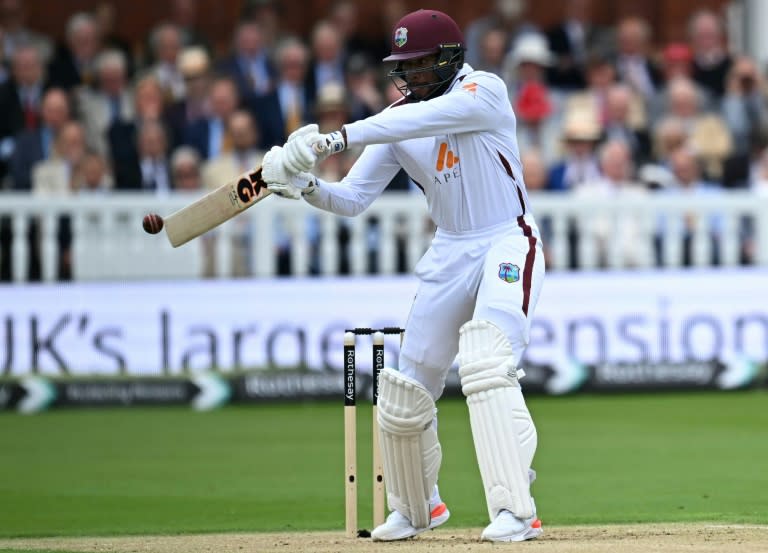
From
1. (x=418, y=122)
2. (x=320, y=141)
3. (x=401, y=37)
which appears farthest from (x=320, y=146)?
(x=401, y=37)

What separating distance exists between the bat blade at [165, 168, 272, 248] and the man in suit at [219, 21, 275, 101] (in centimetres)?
886

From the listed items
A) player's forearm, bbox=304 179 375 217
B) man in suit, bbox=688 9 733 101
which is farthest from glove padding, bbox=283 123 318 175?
man in suit, bbox=688 9 733 101

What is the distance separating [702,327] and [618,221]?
1.21 meters

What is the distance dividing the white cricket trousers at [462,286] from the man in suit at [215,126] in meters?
8.08

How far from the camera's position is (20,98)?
15.7 meters

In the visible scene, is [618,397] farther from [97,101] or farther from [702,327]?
[97,101]

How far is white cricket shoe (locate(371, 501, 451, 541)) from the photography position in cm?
757

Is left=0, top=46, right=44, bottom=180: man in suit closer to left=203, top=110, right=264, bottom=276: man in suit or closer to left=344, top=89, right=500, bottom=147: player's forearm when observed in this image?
left=203, top=110, right=264, bottom=276: man in suit

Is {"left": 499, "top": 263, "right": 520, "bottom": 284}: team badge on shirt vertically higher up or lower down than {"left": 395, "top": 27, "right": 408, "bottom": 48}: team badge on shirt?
lower down

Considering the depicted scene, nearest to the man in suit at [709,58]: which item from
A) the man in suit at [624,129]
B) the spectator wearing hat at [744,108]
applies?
the spectator wearing hat at [744,108]

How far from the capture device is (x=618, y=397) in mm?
15031

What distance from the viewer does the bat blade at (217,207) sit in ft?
24.2

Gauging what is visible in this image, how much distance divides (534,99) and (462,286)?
871cm

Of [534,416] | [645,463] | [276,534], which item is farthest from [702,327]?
[276,534]
